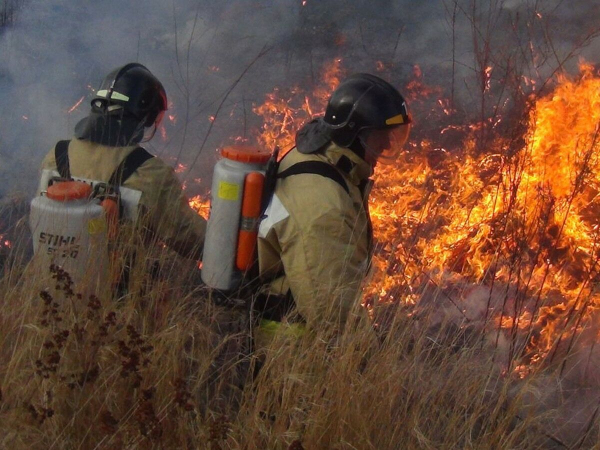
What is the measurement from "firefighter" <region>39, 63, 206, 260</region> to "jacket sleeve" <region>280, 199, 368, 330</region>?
958mm

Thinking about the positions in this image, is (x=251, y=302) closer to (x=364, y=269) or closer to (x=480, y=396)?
A: (x=364, y=269)

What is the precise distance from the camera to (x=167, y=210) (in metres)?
3.40

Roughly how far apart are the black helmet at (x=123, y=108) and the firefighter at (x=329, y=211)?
0.98 meters

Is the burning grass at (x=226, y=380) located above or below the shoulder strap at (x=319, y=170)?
below

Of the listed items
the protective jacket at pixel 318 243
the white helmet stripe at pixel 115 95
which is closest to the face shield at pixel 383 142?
the protective jacket at pixel 318 243

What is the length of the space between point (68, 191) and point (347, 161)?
43.6 inches

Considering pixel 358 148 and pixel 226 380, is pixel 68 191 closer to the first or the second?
pixel 226 380

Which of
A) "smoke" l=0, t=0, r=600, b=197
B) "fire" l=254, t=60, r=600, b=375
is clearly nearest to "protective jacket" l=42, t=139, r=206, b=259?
"fire" l=254, t=60, r=600, b=375

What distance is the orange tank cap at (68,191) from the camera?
2.87 metres

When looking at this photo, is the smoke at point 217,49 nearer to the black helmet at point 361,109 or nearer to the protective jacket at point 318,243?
the black helmet at point 361,109

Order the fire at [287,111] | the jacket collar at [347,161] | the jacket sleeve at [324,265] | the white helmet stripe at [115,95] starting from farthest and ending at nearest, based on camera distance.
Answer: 1. the fire at [287,111]
2. the white helmet stripe at [115,95]
3. the jacket collar at [347,161]
4. the jacket sleeve at [324,265]

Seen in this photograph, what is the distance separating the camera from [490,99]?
6383mm

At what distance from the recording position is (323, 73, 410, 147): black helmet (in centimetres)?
285

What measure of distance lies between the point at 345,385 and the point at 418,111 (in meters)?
4.35
